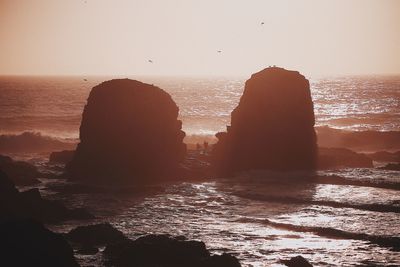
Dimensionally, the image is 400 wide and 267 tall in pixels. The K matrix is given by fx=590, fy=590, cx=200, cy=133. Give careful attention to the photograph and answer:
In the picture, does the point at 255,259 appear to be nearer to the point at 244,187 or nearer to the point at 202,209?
the point at 202,209

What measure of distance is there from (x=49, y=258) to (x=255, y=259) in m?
10.4

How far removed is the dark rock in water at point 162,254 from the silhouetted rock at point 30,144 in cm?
6038

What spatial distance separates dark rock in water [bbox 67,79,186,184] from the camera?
50125mm

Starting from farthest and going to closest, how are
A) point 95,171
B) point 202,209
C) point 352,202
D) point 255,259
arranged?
1. point 95,171
2. point 352,202
3. point 202,209
4. point 255,259

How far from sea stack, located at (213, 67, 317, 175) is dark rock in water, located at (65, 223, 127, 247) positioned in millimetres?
26903

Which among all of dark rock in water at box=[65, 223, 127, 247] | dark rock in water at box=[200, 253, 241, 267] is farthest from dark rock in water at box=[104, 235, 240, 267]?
dark rock in water at box=[65, 223, 127, 247]

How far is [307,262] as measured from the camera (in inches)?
918

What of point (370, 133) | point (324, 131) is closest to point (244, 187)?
point (370, 133)

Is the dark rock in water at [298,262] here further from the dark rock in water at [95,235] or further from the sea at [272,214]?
the dark rock in water at [95,235]

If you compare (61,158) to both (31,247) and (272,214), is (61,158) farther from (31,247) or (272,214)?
(31,247)

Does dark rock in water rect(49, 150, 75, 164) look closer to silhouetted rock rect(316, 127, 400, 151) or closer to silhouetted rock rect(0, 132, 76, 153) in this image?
silhouetted rock rect(0, 132, 76, 153)

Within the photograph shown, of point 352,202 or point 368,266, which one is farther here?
point 352,202

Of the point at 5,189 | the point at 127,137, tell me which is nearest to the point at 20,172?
the point at 127,137

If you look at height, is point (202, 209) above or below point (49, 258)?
below
